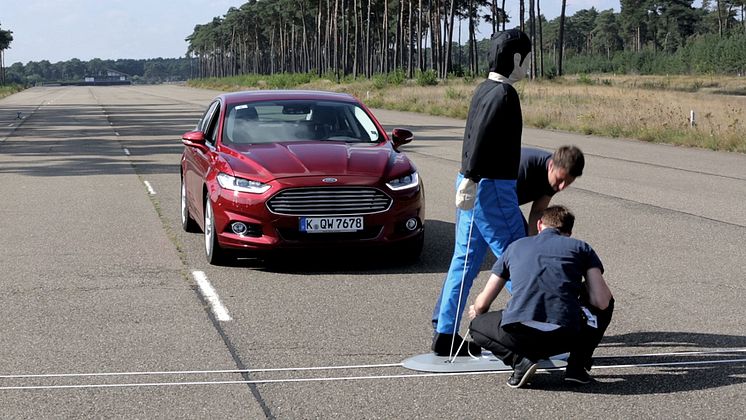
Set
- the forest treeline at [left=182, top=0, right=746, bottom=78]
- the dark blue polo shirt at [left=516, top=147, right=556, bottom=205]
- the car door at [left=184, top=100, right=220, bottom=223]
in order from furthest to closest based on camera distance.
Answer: the forest treeline at [left=182, top=0, right=746, bottom=78]
the car door at [left=184, top=100, right=220, bottom=223]
the dark blue polo shirt at [left=516, top=147, right=556, bottom=205]

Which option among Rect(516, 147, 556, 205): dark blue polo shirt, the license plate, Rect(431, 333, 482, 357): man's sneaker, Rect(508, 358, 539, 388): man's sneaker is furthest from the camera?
the license plate

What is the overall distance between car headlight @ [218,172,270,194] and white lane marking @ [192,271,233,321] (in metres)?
0.79

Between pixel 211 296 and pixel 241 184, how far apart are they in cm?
144

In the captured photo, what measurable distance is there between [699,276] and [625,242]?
2.04 metres

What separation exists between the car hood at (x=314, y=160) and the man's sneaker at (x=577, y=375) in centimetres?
406

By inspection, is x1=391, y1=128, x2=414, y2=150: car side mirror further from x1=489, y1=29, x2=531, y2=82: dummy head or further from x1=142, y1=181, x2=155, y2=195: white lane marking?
x1=142, y1=181, x2=155, y2=195: white lane marking

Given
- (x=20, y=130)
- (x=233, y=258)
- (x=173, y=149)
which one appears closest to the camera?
(x=233, y=258)

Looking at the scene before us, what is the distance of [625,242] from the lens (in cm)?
1136

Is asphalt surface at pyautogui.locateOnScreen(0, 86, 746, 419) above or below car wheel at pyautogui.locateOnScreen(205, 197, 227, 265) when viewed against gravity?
below

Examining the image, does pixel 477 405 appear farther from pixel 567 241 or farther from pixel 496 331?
pixel 567 241

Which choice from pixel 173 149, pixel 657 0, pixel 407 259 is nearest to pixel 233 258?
pixel 407 259

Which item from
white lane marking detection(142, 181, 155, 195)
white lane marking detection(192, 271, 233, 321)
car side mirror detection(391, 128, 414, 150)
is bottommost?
white lane marking detection(142, 181, 155, 195)

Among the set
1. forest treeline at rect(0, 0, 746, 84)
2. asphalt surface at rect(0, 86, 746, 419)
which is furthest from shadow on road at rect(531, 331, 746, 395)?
forest treeline at rect(0, 0, 746, 84)

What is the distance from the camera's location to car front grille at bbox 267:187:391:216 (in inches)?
374
